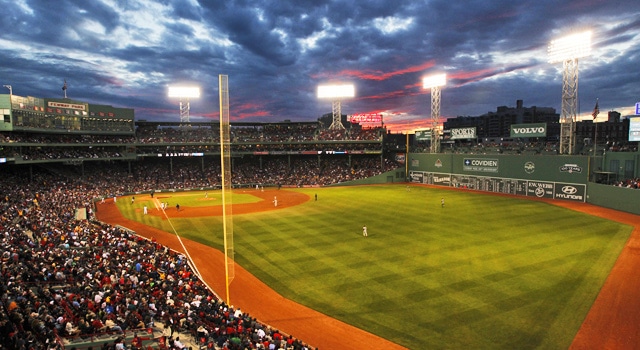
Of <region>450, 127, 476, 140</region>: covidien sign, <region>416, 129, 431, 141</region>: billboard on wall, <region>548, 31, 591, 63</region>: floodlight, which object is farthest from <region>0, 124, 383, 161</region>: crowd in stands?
<region>548, 31, 591, 63</region>: floodlight

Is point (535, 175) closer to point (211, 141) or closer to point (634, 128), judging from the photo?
point (634, 128)

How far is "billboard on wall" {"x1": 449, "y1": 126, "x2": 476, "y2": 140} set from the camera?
6142cm

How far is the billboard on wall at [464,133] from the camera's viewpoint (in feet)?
202

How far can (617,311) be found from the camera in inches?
609

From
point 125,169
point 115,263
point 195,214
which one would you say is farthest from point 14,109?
point 115,263

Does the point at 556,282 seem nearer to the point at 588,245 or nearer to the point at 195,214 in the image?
the point at 588,245

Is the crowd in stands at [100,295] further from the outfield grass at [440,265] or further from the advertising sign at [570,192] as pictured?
the advertising sign at [570,192]

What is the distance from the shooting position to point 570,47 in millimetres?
40219

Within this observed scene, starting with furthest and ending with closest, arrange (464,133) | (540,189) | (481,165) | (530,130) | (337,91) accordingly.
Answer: (337,91), (464,133), (481,165), (530,130), (540,189)

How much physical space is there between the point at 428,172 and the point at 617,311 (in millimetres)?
49461

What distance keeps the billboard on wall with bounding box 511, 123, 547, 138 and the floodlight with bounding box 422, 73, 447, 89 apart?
44.0 feet

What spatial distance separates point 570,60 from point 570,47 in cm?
139

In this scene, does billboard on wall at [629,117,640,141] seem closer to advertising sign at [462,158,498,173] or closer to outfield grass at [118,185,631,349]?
outfield grass at [118,185,631,349]

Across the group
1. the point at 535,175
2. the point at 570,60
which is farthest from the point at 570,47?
the point at 535,175
